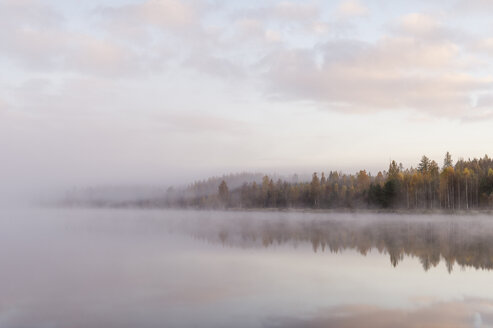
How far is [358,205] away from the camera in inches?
5143

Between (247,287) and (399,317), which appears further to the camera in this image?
(247,287)

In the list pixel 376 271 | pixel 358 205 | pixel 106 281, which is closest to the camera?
pixel 106 281

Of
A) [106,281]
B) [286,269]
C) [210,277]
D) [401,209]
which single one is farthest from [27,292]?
[401,209]

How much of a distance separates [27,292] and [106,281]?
3303 millimetres

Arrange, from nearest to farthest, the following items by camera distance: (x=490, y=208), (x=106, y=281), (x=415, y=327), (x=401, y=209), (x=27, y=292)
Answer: (x=415, y=327) → (x=27, y=292) → (x=106, y=281) → (x=490, y=208) → (x=401, y=209)

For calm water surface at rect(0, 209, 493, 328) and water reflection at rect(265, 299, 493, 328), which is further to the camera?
calm water surface at rect(0, 209, 493, 328)

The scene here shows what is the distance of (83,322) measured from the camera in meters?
12.9

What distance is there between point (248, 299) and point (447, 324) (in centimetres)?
663

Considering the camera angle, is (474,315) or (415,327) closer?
(415,327)

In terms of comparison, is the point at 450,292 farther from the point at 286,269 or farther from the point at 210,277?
the point at 210,277

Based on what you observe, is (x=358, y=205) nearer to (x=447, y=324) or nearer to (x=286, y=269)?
(x=286, y=269)

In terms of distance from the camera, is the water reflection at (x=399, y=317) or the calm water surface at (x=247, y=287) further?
the calm water surface at (x=247, y=287)

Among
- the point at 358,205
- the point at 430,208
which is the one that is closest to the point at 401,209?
the point at 430,208

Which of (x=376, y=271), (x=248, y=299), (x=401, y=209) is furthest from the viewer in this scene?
(x=401, y=209)
